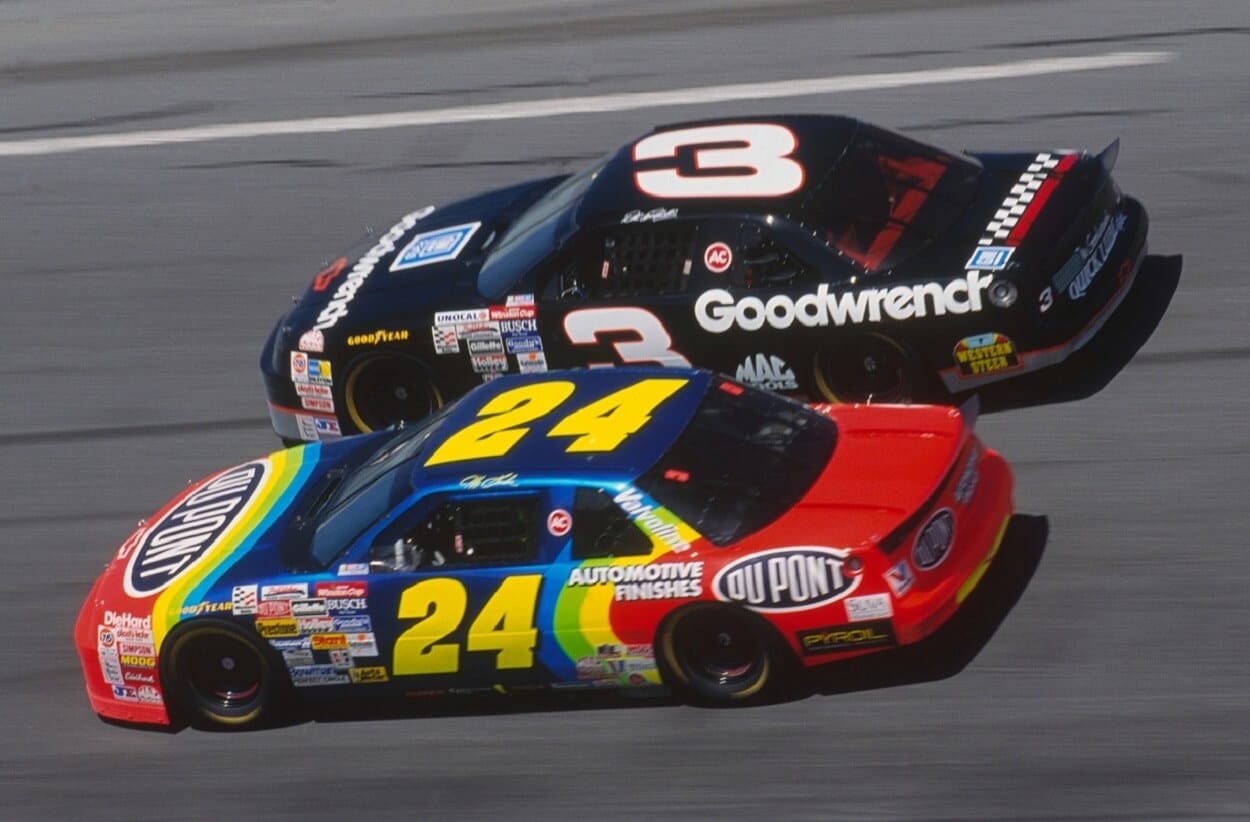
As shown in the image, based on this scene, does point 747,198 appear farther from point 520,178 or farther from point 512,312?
point 520,178

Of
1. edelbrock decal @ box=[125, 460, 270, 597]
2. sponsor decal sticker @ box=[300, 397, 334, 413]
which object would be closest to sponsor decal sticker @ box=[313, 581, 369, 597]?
edelbrock decal @ box=[125, 460, 270, 597]

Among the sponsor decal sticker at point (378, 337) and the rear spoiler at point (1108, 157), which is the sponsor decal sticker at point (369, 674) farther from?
the rear spoiler at point (1108, 157)

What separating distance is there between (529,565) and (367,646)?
73 cm

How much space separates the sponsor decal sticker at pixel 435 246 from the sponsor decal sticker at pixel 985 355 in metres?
2.84

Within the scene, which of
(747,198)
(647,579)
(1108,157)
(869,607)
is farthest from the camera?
(1108,157)

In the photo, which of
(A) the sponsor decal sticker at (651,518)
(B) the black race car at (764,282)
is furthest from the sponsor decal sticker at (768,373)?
(A) the sponsor decal sticker at (651,518)

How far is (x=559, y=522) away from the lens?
7367 millimetres

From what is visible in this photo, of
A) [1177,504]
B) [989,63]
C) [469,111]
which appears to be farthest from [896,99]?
[1177,504]

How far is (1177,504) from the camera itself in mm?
8500

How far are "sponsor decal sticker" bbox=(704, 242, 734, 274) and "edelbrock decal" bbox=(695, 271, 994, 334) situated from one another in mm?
116

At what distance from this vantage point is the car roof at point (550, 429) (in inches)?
294

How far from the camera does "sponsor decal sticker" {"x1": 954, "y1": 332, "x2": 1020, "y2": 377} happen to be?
9.08 m

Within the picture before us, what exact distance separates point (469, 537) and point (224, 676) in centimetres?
125

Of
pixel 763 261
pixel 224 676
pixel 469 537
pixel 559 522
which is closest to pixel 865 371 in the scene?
pixel 763 261
